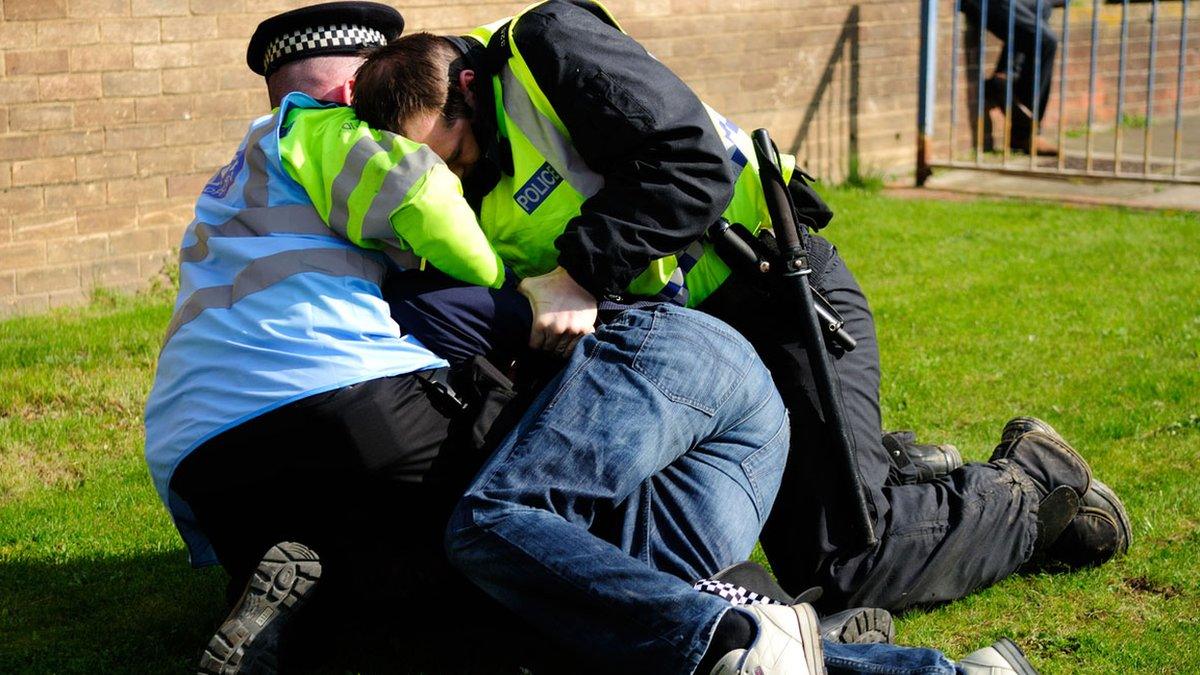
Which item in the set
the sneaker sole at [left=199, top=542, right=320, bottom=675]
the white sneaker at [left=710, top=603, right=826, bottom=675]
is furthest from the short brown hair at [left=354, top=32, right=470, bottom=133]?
the white sneaker at [left=710, top=603, right=826, bottom=675]

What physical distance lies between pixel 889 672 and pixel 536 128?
57.0 inches

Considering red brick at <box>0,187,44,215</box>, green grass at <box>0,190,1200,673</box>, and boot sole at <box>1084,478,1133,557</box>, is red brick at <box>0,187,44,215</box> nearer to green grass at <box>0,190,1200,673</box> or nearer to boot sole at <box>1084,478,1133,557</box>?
green grass at <box>0,190,1200,673</box>

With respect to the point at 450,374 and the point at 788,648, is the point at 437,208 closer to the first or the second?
the point at 450,374

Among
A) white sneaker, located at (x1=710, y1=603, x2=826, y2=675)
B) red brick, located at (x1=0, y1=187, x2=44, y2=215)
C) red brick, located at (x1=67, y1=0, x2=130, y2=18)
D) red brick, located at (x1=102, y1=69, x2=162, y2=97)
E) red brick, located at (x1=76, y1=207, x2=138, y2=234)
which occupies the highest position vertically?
red brick, located at (x1=67, y1=0, x2=130, y2=18)

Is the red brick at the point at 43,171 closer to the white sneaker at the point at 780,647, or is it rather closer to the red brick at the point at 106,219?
the red brick at the point at 106,219

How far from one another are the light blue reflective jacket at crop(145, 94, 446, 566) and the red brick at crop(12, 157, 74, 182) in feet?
11.6

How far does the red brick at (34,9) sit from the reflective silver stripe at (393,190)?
3928 mm

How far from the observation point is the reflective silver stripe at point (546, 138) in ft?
10.8

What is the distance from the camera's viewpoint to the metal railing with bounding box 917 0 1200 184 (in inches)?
387

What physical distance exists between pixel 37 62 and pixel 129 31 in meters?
0.47

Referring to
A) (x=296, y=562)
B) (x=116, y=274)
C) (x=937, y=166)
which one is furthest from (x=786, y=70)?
(x=296, y=562)

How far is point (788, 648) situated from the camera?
261 centimetres

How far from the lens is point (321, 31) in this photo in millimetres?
3943

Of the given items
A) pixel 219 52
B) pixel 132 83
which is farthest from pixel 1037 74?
pixel 132 83
